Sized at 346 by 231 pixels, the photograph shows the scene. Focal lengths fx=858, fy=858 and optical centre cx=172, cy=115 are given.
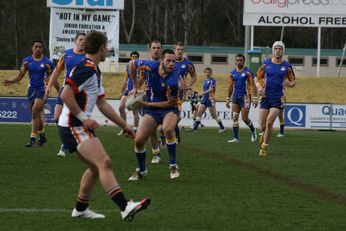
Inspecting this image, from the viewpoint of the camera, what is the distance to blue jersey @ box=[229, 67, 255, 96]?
22578mm

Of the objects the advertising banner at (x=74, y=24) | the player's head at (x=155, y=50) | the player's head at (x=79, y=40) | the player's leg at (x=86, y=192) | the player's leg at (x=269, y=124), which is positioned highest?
the advertising banner at (x=74, y=24)

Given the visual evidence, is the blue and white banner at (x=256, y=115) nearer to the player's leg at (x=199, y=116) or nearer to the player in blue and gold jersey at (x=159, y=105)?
the player's leg at (x=199, y=116)

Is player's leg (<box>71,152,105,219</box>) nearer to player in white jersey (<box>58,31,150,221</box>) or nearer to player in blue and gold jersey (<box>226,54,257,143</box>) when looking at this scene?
player in white jersey (<box>58,31,150,221</box>)

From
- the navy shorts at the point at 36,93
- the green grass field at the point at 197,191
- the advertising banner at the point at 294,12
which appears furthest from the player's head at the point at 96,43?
the advertising banner at the point at 294,12

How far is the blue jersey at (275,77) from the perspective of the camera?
57.0 ft

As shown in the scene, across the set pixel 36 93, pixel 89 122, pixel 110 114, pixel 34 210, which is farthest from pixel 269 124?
pixel 89 122

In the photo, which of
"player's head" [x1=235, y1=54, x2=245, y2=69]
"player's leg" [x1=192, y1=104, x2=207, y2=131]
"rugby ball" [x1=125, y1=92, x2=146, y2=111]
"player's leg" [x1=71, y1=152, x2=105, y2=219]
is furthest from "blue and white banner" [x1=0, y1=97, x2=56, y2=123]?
"player's leg" [x1=71, y1=152, x2=105, y2=219]

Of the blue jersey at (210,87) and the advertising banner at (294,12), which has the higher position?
the advertising banner at (294,12)

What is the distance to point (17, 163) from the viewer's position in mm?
14852

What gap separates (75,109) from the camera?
8.59 meters

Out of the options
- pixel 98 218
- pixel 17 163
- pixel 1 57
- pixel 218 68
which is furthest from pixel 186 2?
pixel 98 218

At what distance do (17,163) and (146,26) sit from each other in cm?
6428

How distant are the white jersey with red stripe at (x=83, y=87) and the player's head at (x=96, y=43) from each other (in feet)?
0.37

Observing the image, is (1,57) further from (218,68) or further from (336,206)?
(336,206)
